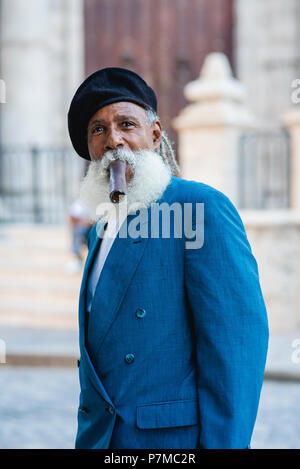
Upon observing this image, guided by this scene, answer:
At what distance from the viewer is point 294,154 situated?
8.34 meters

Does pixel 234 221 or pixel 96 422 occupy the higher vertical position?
pixel 234 221

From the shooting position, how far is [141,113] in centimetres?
199

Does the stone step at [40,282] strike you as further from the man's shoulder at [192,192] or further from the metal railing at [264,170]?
the man's shoulder at [192,192]

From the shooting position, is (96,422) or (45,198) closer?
(96,422)

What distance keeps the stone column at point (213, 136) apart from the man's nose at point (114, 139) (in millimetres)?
5848

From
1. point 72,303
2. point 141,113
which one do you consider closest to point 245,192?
point 72,303

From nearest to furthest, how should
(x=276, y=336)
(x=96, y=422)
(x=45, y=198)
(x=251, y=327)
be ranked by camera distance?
(x=251, y=327) < (x=96, y=422) < (x=276, y=336) < (x=45, y=198)

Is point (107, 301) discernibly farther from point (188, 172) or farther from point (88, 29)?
point (88, 29)

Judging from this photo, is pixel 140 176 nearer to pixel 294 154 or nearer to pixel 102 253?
pixel 102 253

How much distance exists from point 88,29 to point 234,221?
1118cm

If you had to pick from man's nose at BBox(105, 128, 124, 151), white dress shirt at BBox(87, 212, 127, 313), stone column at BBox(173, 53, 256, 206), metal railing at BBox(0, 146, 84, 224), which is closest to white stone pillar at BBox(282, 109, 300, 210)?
stone column at BBox(173, 53, 256, 206)

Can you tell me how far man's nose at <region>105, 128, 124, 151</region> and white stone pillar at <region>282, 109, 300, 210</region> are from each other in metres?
6.65

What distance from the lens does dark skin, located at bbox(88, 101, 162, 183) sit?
1.94 meters

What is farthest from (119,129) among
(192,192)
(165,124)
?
(165,124)
